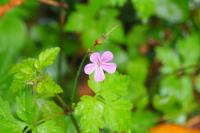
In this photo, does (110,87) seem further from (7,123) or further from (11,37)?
(11,37)

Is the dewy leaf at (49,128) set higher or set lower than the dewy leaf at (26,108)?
lower

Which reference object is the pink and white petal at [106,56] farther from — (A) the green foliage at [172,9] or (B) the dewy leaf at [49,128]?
(A) the green foliage at [172,9]

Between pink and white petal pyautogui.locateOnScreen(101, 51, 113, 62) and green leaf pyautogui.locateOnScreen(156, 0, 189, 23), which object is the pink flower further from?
green leaf pyautogui.locateOnScreen(156, 0, 189, 23)

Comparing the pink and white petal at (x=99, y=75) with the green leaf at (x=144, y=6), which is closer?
the pink and white petal at (x=99, y=75)

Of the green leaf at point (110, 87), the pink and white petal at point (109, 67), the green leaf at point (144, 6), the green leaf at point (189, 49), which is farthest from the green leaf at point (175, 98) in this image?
the pink and white petal at point (109, 67)

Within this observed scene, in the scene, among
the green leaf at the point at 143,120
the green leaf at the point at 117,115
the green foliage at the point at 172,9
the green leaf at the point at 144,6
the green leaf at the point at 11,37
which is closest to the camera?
the green leaf at the point at 117,115

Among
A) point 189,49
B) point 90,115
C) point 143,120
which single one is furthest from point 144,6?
point 90,115
